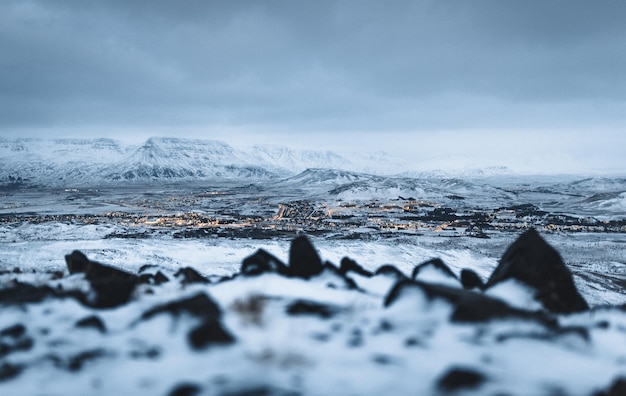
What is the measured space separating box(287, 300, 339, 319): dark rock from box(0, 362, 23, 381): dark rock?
4572 mm

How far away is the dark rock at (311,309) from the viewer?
734cm

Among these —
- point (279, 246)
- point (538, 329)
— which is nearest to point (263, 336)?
point (538, 329)

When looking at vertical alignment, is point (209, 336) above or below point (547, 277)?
below

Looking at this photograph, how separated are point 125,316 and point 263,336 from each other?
337 centimetres

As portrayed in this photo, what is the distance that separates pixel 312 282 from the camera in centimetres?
972

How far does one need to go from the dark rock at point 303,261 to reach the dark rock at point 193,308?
390cm

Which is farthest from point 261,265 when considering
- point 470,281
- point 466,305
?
point 470,281

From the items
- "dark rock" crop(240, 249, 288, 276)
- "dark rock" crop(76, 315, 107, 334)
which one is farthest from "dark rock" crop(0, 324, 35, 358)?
"dark rock" crop(240, 249, 288, 276)

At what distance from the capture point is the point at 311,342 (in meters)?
6.20

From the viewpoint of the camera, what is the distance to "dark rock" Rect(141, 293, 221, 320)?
21.6ft

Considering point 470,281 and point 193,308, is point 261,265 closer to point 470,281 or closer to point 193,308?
point 193,308

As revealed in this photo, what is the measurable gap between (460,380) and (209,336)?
3950mm

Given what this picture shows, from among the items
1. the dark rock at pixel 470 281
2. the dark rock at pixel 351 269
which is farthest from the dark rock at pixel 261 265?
the dark rock at pixel 470 281

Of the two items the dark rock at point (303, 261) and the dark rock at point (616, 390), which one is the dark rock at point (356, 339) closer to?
the dark rock at point (616, 390)
